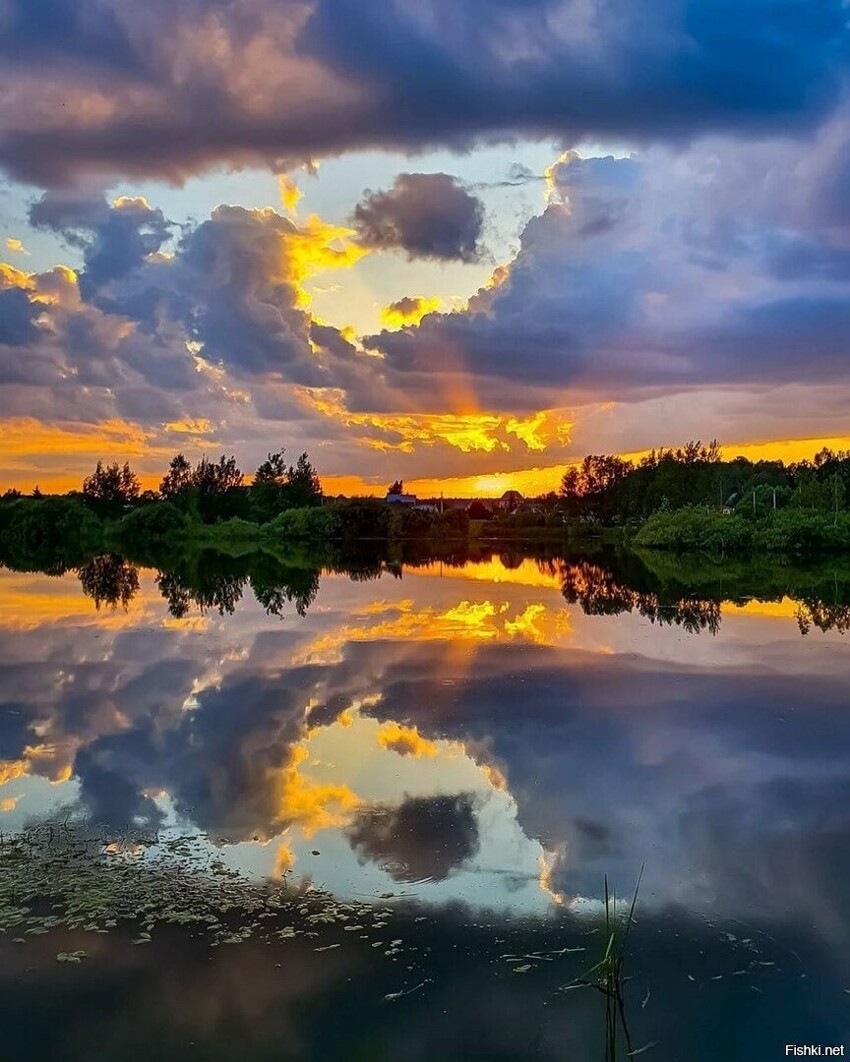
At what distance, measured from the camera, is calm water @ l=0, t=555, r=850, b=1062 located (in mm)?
6008

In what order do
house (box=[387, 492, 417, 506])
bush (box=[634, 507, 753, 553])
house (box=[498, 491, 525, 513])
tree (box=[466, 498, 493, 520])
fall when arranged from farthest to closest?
house (box=[387, 492, 417, 506]), house (box=[498, 491, 525, 513]), tree (box=[466, 498, 493, 520]), bush (box=[634, 507, 753, 553])

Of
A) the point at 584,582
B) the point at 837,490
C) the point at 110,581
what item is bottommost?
the point at 110,581

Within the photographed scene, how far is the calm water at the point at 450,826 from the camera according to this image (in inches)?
237

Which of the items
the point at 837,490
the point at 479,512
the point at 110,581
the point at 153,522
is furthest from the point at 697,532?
the point at 479,512

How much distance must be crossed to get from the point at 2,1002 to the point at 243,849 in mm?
2766

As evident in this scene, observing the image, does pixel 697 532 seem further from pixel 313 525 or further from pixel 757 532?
pixel 313 525

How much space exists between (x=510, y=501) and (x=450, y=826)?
5132 inches

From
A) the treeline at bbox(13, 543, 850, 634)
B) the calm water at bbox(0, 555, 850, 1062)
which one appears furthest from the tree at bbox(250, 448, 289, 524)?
the calm water at bbox(0, 555, 850, 1062)

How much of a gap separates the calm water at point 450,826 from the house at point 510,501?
4420 inches

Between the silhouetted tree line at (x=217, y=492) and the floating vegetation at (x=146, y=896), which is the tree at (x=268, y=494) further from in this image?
the floating vegetation at (x=146, y=896)

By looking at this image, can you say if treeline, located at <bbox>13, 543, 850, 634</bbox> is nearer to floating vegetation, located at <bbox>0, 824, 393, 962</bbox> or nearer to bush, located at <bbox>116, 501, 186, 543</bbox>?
floating vegetation, located at <bbox>0, 824, 393, 962</bbox>

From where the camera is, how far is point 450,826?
30.8 feet

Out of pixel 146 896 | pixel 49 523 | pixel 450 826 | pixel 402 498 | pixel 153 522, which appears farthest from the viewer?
pixel 402 498

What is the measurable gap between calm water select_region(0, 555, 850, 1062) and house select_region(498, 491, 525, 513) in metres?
112
